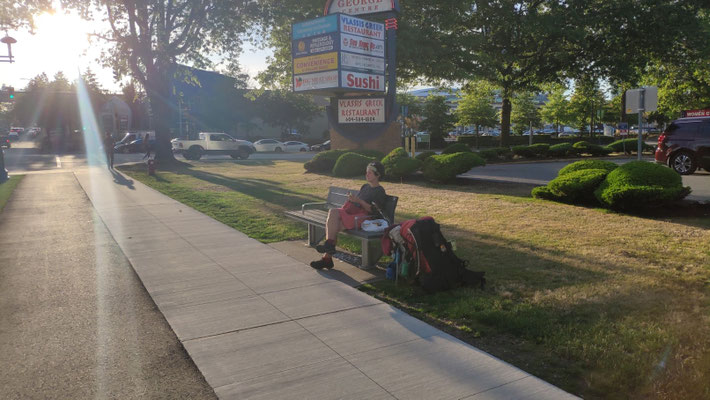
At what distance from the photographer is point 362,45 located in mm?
20344

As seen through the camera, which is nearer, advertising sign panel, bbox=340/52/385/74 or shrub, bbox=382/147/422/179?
shrub, bbox=382/147/422/179

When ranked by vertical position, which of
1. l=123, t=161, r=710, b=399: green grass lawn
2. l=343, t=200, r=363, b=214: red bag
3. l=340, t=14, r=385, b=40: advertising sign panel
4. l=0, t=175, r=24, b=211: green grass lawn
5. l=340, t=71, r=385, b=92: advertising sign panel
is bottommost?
l=123, t=161, r=710, b=399: green grass lawn

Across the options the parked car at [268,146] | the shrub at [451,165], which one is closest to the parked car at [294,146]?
the parked car at [268,146]

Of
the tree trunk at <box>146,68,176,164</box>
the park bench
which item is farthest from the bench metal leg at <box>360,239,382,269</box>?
the tree trunk at <box>146,68,176,164</box>

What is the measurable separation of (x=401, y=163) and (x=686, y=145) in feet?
28.0

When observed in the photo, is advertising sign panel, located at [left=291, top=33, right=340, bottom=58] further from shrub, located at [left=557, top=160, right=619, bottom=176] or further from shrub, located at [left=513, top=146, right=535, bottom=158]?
shrub, located at [left=557, top=160, right=619, bottom=176]

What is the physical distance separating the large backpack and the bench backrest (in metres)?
1.15

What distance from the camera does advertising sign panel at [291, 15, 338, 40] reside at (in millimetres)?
19516

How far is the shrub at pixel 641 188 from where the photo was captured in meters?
8.84

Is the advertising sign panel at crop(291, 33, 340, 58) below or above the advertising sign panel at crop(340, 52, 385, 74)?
above

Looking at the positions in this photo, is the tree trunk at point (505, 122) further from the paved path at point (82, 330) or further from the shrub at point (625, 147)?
the paved path at point (82, 330)

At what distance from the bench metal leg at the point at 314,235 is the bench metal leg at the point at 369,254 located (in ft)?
4.59

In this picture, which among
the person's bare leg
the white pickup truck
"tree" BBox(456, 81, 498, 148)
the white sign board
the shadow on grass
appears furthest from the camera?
"tree" BBox(456, 81, 498, 148)

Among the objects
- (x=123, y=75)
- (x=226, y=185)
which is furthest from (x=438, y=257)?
(x=123, y=75)
